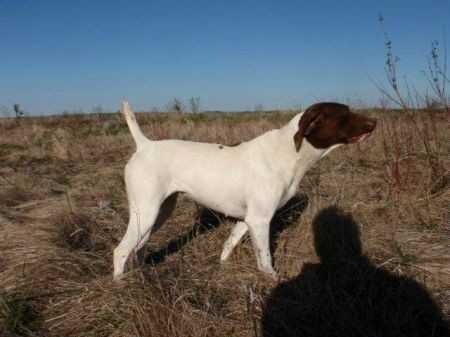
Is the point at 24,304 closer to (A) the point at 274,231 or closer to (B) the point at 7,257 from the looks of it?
(B) the point at 7,257

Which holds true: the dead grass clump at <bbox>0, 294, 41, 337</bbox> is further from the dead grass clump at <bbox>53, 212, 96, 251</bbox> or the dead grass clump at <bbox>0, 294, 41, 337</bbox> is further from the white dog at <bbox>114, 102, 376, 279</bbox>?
the dead grass clump at <bbox>53, 212, 96, 251</bbox>

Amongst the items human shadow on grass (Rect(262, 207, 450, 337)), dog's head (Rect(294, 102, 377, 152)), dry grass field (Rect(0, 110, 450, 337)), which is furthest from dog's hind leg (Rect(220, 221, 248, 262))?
dog's head (Rect(294, 102, 377, 152))

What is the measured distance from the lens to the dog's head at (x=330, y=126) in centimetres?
302

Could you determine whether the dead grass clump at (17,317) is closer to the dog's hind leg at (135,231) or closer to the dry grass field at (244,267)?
the dry grass field at (244,267)

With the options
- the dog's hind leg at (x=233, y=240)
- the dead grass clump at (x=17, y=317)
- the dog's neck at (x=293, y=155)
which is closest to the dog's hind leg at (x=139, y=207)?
the dead grass clump at (x=17, y=317)

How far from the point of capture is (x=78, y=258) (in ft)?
10.6

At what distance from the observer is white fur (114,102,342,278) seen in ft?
10.1

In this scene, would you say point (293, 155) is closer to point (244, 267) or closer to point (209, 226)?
point (244, 267)

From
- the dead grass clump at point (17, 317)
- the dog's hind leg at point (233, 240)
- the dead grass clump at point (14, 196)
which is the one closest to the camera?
the dead grass clump at point (17, 317)

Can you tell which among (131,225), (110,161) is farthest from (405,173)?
(110,161)

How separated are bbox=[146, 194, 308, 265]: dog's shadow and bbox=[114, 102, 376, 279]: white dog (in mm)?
434

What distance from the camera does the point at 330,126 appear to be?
120 inches

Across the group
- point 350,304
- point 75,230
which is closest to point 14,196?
point 75,230

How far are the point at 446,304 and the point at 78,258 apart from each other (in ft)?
9.55
